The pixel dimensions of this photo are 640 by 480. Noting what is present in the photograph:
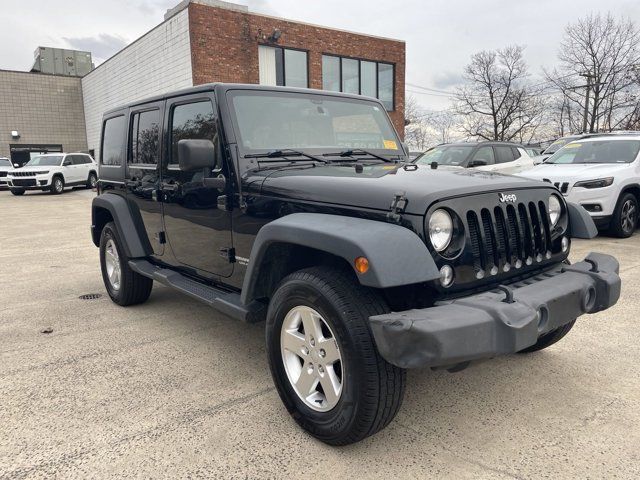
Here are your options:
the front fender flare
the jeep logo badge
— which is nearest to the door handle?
the front fender flare

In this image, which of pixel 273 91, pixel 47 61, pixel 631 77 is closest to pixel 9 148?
pixel 47 61

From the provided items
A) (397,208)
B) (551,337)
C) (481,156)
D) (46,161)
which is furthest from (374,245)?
(46,161)

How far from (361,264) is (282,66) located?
18.9 m

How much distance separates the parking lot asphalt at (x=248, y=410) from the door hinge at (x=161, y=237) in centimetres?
75

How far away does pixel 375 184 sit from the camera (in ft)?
8.64

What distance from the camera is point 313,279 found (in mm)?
2490

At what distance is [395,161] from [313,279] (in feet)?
5.58

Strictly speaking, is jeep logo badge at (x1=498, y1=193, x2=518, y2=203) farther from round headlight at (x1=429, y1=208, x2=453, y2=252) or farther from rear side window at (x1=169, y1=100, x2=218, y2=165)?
rear side window at (x1=169, y1=100, x2=218, y2=165)

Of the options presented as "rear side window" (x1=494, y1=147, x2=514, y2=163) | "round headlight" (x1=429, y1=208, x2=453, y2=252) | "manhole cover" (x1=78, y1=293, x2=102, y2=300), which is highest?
"rear side window" (x1=494, y1=147, x2=514, y2=163)

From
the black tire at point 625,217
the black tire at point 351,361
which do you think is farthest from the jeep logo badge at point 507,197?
the black tire at point 625,217

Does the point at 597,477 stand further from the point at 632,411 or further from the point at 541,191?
the point at 541,191

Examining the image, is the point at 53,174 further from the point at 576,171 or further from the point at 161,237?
the point at 576,171

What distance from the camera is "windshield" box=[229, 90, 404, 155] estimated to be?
3438 mm

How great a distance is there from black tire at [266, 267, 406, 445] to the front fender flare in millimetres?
172
